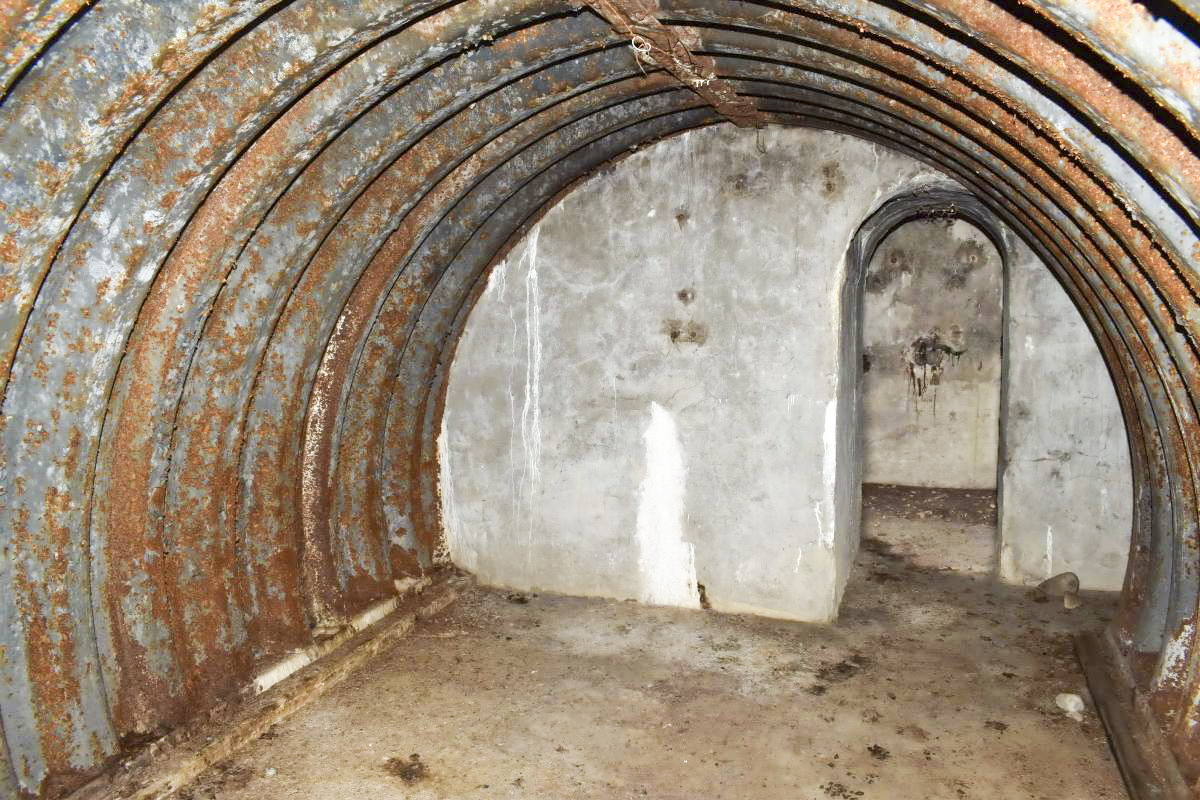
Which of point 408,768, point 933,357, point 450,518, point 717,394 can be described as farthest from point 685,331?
point 933,357

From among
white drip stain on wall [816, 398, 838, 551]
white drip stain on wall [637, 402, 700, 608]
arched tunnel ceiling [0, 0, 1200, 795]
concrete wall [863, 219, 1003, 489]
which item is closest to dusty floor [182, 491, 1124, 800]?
white drip stain on wall [637, 402, 700, 608]

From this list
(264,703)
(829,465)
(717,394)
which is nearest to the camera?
(264,703)

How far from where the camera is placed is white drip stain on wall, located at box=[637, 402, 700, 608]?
22.3 feet

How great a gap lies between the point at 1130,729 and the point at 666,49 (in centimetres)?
440

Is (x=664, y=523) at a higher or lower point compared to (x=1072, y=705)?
higher

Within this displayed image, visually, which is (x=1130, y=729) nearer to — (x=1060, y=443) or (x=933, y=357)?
(x=1060, y=443)

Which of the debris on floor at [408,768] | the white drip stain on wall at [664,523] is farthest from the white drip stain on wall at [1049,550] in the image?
the debris on floor at [408,768]

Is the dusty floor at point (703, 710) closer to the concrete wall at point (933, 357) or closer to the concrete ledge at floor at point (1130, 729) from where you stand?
the concrete ledge at floor at point (1130, 729)

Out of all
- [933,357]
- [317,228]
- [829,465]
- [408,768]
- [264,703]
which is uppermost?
[317,228]

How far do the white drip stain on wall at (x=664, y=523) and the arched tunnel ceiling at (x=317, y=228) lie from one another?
205cm

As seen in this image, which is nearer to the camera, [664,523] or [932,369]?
[664,523]

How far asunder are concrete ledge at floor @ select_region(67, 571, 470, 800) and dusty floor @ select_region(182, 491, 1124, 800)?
0.36ft

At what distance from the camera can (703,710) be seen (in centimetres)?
536

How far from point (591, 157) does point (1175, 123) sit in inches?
173
